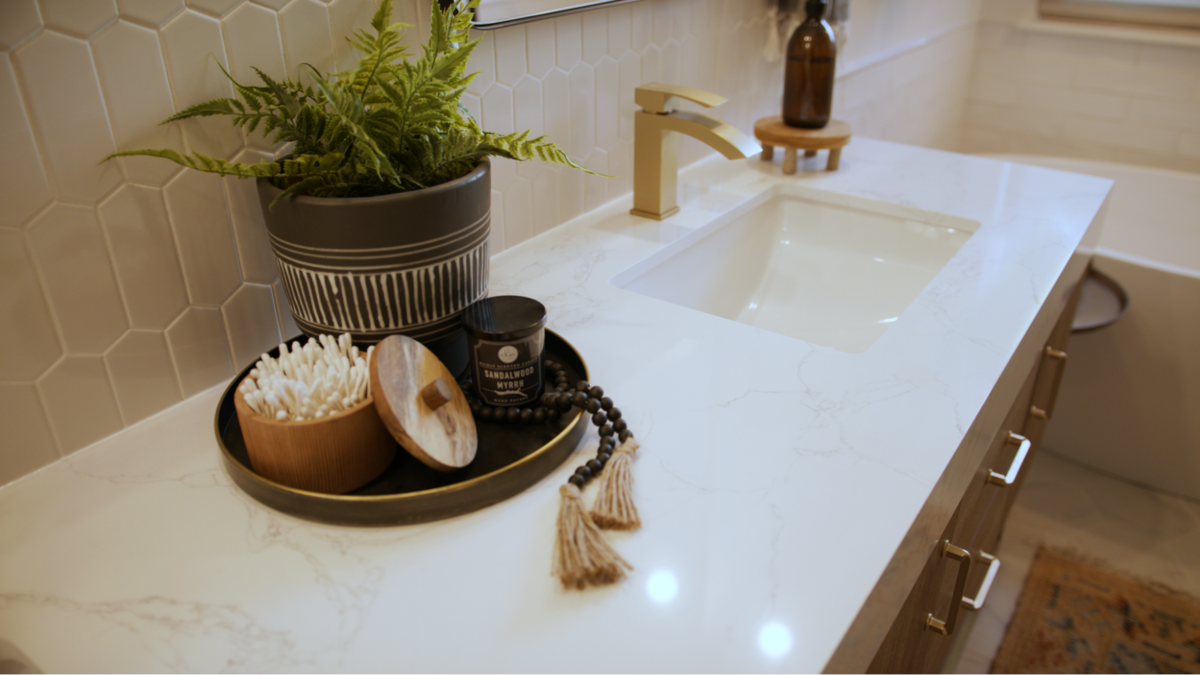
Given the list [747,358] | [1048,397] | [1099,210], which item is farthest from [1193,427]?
[747,358]

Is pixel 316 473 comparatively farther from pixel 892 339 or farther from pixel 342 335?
pixel 892 339

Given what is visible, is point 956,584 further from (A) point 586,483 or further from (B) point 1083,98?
(B) point 1083,98

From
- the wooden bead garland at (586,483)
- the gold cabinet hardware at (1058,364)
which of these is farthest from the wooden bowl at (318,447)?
the gold cabinet hardware at (1058,364)

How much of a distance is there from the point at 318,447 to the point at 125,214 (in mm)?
259

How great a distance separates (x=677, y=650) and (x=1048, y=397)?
45.4 inches

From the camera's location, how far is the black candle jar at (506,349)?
631mm

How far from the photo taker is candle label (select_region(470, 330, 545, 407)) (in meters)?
0.64

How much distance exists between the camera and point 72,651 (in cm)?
46

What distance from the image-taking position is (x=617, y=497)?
56cm

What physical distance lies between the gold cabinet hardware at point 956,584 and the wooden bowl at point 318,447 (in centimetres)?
57

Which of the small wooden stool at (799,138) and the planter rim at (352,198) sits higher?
the planter rim at (352,198)

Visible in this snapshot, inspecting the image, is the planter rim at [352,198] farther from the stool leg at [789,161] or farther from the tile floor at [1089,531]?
the tile floor at [1089,531]

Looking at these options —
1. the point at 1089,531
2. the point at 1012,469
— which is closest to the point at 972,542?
the point at 1012,469

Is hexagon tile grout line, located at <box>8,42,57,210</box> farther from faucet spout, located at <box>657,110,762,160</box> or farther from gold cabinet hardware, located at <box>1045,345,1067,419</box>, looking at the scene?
gold cabinet hardware, located at <box>1045,345,1067,419</box>
